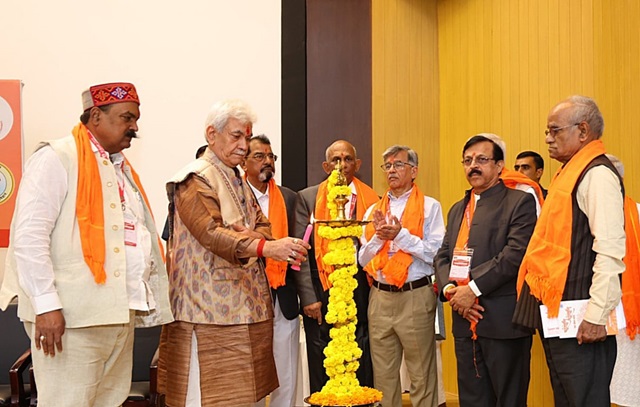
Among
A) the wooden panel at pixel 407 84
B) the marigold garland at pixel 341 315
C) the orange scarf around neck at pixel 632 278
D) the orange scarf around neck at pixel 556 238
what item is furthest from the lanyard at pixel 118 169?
the wooden panel at pixel 407 84

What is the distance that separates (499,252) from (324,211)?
118cm

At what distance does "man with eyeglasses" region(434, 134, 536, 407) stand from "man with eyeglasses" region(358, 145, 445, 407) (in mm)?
336

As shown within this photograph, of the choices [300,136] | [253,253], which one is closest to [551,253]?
[253,253]

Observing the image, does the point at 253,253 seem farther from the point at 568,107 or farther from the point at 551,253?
the point at 568,107

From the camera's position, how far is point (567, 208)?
328cm

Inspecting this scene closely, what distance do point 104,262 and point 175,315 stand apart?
478 millimetres

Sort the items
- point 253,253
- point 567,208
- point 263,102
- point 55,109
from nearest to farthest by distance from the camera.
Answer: point 253,253, point 567,208, point 55,109, point 263,102

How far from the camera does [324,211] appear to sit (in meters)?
4.73

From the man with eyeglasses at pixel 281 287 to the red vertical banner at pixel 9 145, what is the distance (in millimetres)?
1736

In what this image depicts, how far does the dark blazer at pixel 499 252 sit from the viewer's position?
3.92m

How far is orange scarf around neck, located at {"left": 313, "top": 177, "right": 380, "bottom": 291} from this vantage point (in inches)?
183

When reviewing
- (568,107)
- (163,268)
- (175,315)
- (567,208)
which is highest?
(568,107)

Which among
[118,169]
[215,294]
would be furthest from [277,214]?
[118,169]

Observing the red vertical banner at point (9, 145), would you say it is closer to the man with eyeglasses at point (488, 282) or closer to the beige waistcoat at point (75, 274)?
the beige waistcoat at point (75, 274)
